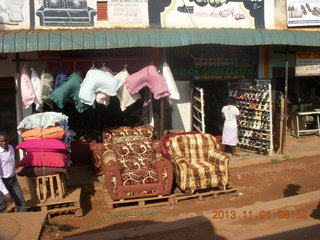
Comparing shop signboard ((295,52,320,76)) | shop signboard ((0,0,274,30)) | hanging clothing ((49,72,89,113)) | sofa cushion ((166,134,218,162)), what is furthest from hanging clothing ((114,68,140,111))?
shop signboard ((295,52,320,76))

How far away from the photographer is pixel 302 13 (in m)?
9.39

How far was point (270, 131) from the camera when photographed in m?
9.18

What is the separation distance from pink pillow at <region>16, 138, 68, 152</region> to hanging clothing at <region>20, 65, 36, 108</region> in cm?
155

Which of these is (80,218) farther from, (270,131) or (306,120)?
(306,120)

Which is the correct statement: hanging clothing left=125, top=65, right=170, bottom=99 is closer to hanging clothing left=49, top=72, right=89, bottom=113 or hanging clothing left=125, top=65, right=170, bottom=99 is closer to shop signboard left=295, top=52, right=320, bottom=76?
hanging clothing left=49, top=72, right=89, bottom=113

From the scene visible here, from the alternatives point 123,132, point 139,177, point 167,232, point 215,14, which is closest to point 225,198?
point 139,177

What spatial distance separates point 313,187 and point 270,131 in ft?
7.28

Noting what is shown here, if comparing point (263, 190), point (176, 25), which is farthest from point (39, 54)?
point (263, 190)

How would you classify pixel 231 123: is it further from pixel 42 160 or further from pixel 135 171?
pixel 42 160

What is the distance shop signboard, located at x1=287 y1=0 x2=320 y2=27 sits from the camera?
9.32m

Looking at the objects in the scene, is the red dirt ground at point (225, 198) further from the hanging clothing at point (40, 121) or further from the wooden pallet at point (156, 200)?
the hanging clothing at point (40, 121)

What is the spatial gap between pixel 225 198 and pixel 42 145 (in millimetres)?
3555

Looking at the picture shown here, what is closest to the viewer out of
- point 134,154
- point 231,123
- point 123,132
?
point 134,154

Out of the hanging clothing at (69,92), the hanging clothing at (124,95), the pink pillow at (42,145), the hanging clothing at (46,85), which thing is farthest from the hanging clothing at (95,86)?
the pink pillow at (42,145)
